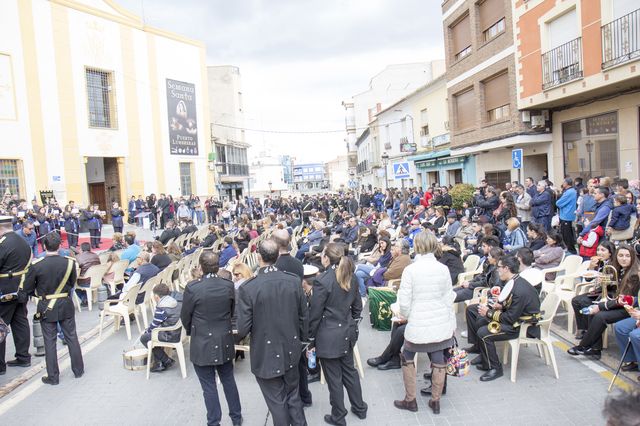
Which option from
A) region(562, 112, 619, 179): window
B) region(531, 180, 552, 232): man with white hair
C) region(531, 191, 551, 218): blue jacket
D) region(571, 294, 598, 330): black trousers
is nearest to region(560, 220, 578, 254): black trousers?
region(531, 180, 552, 232): man with white hair

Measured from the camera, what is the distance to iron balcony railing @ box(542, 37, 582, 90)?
40.9ft

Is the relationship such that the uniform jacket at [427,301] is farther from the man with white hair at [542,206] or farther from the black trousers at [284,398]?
the man with white hair at [542,206]

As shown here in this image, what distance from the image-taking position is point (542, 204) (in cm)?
1151

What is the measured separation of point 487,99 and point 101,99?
20553 mm

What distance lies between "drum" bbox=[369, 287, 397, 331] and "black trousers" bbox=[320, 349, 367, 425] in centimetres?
254

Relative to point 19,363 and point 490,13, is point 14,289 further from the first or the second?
point 490,13

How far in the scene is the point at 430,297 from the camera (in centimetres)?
438

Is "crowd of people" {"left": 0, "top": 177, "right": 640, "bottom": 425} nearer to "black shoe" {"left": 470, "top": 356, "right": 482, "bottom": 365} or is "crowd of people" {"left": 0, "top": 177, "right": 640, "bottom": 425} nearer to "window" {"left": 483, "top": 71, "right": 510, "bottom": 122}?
"black shoe" {"left": 470, "top": 356, "right": 482, "bottom": 365}

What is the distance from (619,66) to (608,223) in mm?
4502

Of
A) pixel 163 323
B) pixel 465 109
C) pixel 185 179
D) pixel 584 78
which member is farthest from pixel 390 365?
pixel 185 179

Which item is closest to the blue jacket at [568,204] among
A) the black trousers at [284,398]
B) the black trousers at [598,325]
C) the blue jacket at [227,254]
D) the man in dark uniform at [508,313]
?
the black trousers at [598,325]

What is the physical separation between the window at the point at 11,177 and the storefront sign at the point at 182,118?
9.40 meters

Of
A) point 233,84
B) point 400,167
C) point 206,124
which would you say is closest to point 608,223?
point 400,167

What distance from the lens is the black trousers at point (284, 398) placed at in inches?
155
